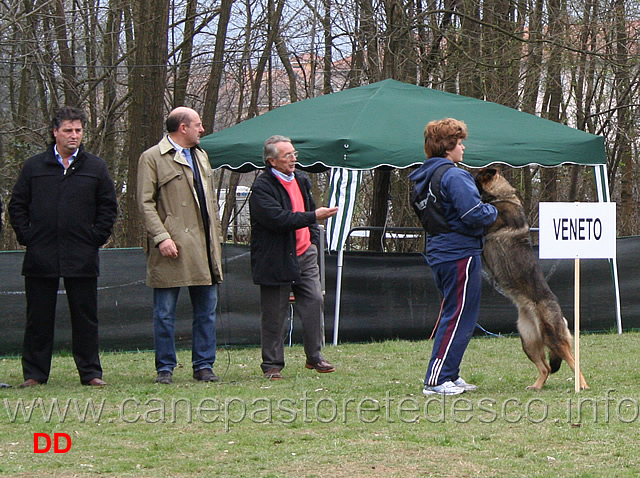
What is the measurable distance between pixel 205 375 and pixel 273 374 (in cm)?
52

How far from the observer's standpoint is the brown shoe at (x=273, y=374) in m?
7.09

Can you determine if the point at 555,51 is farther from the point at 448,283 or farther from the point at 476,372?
the point at 448,283

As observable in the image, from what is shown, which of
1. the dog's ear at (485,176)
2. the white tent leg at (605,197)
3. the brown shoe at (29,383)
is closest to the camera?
the dog's ear at (485,176)

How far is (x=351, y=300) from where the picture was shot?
409 inches

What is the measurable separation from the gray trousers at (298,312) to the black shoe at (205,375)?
41 centimetres

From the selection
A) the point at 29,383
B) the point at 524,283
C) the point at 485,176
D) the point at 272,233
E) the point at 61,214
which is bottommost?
the point at 29,383

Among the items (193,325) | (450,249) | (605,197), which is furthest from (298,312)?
(605,197)

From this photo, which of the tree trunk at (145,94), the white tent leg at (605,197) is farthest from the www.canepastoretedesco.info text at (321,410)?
the tree trunk at (145,94)

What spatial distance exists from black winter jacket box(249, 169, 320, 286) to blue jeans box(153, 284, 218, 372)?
434 mm

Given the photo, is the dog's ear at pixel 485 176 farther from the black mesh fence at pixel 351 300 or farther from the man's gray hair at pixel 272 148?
the black mesh fence at pixel 351 300

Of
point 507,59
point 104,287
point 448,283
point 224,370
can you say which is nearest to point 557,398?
point 448,283

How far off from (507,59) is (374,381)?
410 inches

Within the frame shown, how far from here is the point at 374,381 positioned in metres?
6.99

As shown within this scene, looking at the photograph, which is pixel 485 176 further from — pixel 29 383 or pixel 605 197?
pixel 605 197
